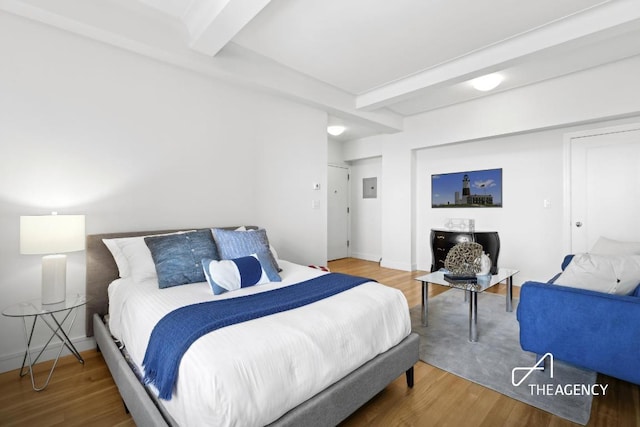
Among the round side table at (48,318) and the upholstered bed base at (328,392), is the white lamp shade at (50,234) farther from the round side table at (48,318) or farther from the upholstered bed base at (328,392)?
the upholstered bed base at (328,392)

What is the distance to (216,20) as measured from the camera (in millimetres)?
2371

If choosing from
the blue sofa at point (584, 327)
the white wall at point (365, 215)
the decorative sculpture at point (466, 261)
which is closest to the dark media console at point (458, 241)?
the decorative sculpture at point (466, 261)

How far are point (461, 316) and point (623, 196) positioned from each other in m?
2.47

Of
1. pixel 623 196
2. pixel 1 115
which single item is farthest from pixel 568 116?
pixel 1 115

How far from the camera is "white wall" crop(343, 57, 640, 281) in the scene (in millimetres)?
3533

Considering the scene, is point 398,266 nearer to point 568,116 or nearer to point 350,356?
point 568,116

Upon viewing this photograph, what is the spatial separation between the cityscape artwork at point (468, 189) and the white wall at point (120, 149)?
268cm

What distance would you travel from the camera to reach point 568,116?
12.1 ft

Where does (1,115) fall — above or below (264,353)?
above

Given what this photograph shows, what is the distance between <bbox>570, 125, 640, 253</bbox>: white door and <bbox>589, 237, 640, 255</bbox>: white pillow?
34.9 inches

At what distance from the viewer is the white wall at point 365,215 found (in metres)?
6.40

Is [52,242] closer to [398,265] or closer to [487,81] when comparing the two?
[487,81]

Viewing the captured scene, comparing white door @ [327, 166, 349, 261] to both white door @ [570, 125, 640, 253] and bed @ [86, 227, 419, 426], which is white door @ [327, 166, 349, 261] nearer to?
white door @ [570, 125, 640, 253]

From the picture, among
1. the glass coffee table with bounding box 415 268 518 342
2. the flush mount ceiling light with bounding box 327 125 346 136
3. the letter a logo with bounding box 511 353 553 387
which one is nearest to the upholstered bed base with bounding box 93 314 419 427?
the letter a logo with bounding box 511 353 553 387
